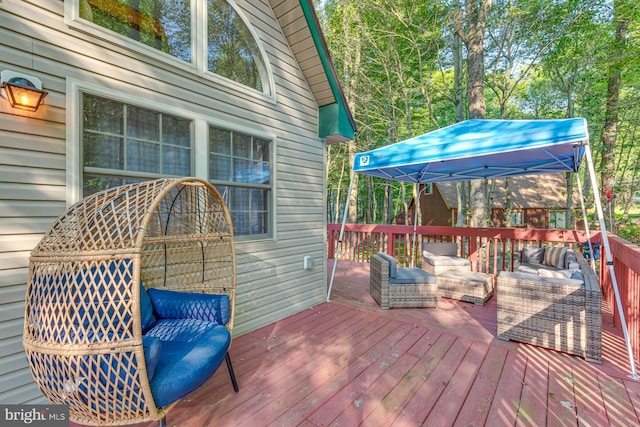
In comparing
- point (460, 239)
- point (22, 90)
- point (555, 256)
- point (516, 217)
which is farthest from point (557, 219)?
point (22, 90)

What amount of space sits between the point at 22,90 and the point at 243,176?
1874 millimetres

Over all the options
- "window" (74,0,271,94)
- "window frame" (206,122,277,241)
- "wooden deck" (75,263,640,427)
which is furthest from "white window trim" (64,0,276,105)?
"wooden deck" (75,263,640,427)

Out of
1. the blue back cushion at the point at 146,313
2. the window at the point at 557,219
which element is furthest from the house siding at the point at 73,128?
the window at the point at 557,219

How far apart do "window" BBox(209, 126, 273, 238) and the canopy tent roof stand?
1522mm

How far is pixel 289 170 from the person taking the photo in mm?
3826

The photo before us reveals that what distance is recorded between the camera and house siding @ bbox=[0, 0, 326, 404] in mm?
1837

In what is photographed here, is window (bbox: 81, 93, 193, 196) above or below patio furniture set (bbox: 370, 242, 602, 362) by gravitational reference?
above

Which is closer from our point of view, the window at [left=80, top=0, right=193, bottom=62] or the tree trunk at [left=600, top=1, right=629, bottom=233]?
the window at [left=80, top=0, right=193, bottom=62]

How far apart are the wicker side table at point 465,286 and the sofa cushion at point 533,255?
93 centimetres

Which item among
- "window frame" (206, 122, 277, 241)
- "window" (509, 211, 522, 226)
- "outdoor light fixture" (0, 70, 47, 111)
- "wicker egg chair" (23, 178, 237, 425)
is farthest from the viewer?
"window" (509, 211, 522, 226)

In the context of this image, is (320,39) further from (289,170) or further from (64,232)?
(64,232)

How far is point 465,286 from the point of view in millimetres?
4148

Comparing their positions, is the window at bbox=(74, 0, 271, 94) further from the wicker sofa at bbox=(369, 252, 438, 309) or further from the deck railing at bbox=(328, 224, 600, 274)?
the deck railing at bbox=(328, 224, 600, 274)

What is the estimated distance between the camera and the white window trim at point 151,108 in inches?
80.4
